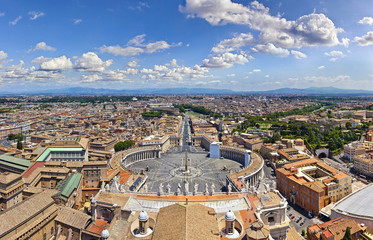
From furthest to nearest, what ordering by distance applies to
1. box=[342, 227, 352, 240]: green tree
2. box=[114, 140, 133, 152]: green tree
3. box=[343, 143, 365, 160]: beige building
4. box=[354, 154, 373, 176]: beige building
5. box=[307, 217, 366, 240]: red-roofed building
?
1. box=[114, 140, 133, 152]: green tree
2. box=[343, 143, 365, 160]: beige building
3. box=[354, 154, 373, 176]: beige building
4. box=[307, 217, 366, 240]: red-roofed building
5. box=[342, 227, 352, 240]: green tree

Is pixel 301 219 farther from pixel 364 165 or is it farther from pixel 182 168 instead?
pixel 364 165

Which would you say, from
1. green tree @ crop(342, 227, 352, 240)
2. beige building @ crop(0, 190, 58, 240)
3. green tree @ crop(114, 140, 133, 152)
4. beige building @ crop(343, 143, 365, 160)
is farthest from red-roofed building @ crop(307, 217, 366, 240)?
green tree @ crop(114, 140, 133, 152)

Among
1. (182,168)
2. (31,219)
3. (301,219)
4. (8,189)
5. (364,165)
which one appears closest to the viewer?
(31,219)

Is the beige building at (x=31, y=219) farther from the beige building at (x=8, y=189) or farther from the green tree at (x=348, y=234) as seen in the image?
the green tree at (x=348, y=234)

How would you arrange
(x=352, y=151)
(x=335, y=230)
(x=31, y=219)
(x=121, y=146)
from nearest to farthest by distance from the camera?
(x=31, y=219)
(x=335, y=230)
(x=352, y=151)
(x=121, y=146)

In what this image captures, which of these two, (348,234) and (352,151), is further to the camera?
(352,151)

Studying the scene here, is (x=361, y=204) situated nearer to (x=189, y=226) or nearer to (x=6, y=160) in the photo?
(x=189, y=226)

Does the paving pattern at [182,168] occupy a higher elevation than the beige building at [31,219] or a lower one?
lower

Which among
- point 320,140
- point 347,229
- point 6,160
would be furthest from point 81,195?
point 320,140

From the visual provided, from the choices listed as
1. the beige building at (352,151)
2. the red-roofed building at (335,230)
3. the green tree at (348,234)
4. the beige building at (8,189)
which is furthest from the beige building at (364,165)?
the beige building at (8,189)

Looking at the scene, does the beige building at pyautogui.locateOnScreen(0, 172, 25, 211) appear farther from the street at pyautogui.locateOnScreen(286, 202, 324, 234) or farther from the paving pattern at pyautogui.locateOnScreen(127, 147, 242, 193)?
the street at pyautogui.locateOnScreen(286, 202, 324, 234)

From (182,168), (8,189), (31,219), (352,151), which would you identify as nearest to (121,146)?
(182,168)
